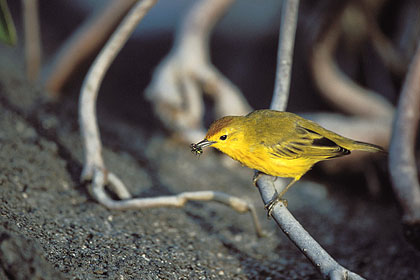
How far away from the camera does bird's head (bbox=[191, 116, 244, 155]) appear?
1713 mm

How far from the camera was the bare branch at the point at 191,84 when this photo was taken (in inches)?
131

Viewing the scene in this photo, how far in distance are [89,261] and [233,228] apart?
3.51 feet

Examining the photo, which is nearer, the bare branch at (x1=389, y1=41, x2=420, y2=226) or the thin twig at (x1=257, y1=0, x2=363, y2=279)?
the thin twig at (x1=257, y1=0, x2=363, y2=279)

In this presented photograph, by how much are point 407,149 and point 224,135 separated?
1.00 meters

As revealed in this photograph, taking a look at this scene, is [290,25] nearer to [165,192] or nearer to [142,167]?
[165,192]

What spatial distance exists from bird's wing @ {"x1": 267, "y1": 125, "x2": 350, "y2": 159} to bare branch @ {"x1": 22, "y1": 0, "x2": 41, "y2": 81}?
7.81 feet

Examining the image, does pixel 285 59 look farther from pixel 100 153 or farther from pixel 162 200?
pixel 100 153

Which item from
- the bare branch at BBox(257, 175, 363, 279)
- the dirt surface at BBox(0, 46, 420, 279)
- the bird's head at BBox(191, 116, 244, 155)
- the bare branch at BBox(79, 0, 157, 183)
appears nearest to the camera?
the bare branch at BBox(257, 175, 363, 279)

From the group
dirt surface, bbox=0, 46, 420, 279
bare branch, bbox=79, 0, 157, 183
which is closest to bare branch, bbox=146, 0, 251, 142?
dirt surface, bbox=0, 46, 420, 279

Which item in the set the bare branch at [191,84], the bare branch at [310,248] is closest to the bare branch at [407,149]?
the bare branch at [310,248]

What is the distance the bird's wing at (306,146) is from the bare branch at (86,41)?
2.45 metres

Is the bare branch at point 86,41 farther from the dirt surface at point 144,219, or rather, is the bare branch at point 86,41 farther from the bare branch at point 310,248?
the bare branch at point 310,248

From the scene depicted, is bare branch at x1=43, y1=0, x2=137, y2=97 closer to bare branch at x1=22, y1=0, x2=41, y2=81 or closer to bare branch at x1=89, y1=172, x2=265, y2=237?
Result: bare branch at x1=22, y1=0, x2=41, y2=81

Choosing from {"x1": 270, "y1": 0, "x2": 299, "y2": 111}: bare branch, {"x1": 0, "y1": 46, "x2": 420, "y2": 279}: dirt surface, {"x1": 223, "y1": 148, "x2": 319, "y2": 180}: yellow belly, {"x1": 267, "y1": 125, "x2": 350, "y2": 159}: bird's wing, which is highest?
{"x1": 270, "y1": 0, "x2": 299, "y2": 111}: bare branch
